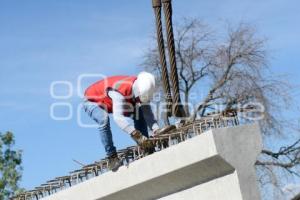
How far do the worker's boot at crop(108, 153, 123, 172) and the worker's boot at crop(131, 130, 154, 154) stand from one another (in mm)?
294

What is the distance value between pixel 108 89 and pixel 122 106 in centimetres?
25

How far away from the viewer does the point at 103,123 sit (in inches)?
288

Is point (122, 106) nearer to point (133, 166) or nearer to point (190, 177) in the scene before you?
point (133, 166)

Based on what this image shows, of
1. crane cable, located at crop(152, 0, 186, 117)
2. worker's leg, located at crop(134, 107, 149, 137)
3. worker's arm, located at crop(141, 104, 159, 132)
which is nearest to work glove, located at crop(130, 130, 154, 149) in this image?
worker's arm, located at crop(141, 104, 159, 132)

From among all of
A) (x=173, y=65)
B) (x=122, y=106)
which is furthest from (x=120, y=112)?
(x=173, y=65)

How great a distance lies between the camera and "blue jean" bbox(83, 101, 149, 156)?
7266 mm

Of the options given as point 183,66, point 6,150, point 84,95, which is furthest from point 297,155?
point 84,95

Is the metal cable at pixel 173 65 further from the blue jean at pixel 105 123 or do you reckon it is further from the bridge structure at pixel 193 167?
the bridge structure at pixel 193 167

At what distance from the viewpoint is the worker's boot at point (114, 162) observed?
7148 mm

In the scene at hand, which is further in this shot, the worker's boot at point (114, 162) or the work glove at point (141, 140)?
the worker's boot at point (114, 162)

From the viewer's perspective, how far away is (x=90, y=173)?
25.4 ft

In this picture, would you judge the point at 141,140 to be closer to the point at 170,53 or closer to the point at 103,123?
the point at 103,123

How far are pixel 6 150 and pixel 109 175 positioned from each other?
52.2ft

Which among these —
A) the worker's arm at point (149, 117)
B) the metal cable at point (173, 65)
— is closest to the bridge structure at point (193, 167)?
the worker's arm at point (149, 117)
